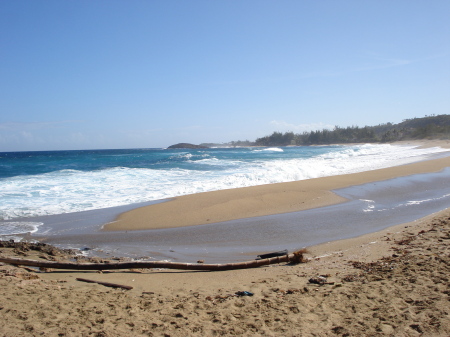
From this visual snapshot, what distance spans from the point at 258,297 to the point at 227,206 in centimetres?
637

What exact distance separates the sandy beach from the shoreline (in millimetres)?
2920

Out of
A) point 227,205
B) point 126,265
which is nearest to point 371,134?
point 227,205

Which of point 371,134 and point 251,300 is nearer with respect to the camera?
point 251,300

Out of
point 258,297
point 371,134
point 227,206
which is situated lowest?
point 258,297

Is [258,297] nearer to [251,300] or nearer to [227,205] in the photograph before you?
[251,300]

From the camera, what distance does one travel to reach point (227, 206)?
10336 mm

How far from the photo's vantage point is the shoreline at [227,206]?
28.5 feet

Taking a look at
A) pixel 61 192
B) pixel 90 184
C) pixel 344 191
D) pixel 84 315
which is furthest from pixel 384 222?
pixel 90 184

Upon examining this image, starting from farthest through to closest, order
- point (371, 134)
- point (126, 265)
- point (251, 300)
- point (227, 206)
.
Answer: point (371, 134) < point (227, 206) < point (126, 265) < point (251, 300)

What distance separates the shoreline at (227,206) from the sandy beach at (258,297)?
292cm

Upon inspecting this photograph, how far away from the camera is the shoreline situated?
8.70m

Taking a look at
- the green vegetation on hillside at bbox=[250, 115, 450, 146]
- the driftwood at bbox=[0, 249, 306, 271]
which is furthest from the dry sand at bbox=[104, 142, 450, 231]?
the green vegetation on hillside at bbox=[250, 115, 450, 146]

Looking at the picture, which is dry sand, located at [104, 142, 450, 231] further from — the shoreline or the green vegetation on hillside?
the green vegetation on hillside

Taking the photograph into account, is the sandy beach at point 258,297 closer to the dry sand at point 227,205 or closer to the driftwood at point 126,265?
the driftwood at point 126,265
